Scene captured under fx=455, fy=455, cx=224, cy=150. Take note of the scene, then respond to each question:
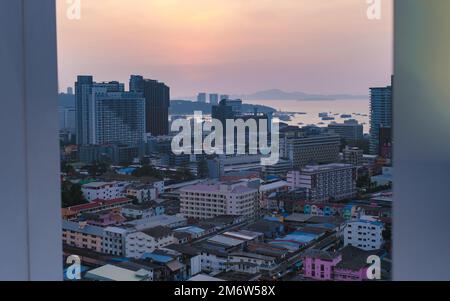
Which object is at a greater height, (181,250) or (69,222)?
(69,222)

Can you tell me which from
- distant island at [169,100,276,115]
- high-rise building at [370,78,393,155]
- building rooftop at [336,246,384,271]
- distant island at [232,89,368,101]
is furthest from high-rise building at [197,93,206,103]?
building rooftop at [336,246,384,271]

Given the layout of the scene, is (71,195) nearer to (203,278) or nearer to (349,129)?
(203,278)

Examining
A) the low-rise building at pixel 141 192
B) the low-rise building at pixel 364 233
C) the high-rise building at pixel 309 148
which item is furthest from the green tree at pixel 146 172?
the low-rise building at pixel 364 233

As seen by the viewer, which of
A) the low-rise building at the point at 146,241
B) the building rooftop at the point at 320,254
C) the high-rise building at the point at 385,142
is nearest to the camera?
the high-rise building at the point at 385,142
